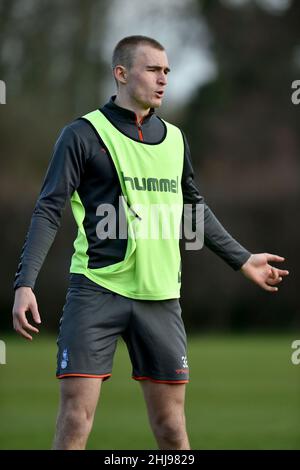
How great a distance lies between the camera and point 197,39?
3275 cm

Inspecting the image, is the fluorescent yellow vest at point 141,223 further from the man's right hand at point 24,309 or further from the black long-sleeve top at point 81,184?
the man's right hand at point 24,309

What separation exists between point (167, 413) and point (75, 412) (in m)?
0.52

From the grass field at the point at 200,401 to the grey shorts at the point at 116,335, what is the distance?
131 inches

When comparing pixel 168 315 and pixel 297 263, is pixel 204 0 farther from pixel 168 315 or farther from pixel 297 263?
pixel 168 315

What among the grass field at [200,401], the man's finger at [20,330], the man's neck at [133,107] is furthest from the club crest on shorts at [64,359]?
the grass field at [200,401]

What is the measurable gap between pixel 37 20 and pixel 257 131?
822 centimetres

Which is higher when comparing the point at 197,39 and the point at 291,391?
the point at 197,39

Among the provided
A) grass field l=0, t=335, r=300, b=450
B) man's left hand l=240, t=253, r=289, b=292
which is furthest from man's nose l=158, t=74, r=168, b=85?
grass field l=0, t=335, r=300, b=450

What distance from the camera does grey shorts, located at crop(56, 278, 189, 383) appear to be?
5273mm

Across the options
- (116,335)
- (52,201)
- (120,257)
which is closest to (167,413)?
(116,335)

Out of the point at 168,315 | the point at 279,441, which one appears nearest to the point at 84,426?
the point at 168,315

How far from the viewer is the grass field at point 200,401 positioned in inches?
371

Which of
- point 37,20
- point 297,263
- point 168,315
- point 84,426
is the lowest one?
point 297,263
